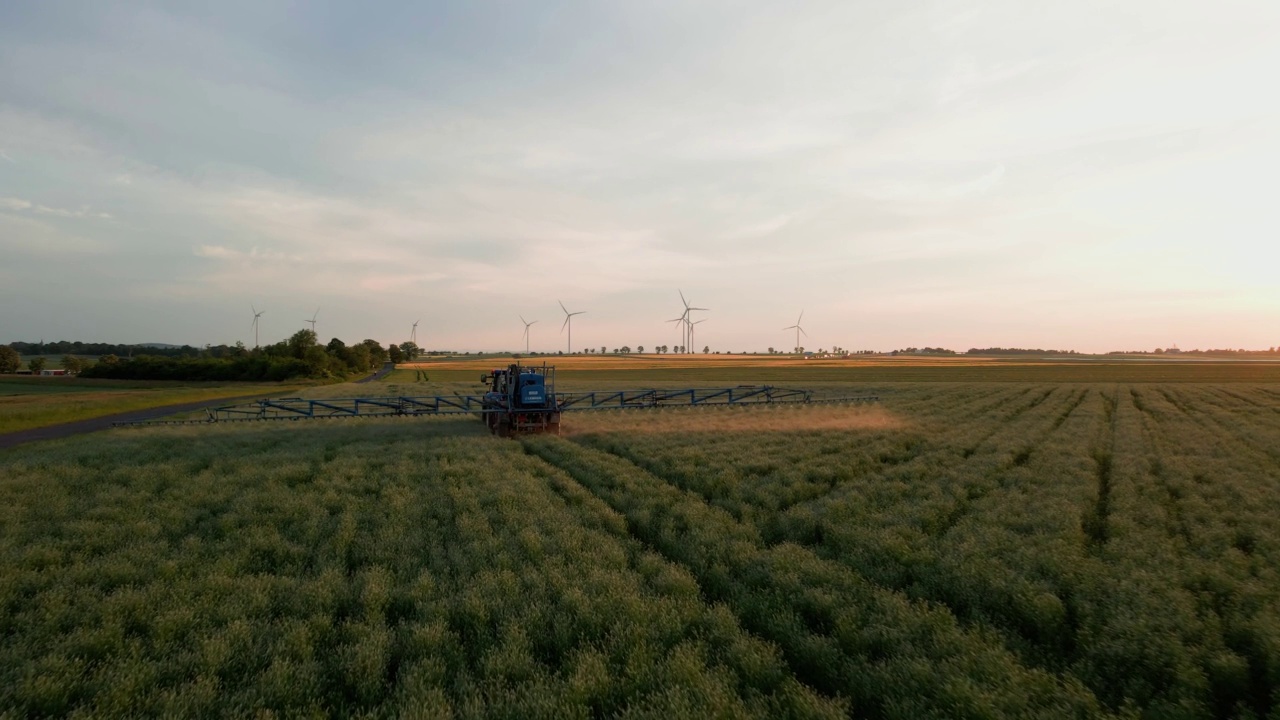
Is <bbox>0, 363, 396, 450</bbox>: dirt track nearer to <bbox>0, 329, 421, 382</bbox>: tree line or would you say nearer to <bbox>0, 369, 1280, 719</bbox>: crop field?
<bbox>0, 369, 1280, 719</bbox>: crop field

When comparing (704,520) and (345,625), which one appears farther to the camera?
(704,520)

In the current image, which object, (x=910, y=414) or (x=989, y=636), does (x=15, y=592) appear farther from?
(x=910, y=414)


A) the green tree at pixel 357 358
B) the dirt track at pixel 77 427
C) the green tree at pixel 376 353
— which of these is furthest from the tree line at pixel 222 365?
the dirt track at pixel 77 427

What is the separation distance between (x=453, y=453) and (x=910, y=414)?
22585 millimetres

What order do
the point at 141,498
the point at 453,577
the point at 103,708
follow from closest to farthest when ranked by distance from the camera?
the point at 103,708
the point at 453,577
the point at 141,498

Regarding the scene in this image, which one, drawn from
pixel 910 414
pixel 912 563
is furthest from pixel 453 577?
pixel 910 414

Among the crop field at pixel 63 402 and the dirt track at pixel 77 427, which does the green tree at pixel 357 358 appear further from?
the dirt track at pixel 77 427

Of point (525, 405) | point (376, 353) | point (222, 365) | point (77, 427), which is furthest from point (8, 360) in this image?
point (525, 405)

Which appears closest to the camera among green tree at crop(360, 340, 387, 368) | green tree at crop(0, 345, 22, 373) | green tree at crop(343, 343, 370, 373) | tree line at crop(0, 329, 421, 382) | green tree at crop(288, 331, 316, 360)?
tree line at crop(0, 329, 421, 382)

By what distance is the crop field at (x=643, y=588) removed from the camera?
5.84 metres

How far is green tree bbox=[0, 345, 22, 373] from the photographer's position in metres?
91.7

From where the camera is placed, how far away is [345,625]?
7086 mm

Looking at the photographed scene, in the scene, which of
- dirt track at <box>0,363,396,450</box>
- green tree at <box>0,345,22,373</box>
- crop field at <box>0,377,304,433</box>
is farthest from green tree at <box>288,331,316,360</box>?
dirt track at <box>0,363,396,450</box>

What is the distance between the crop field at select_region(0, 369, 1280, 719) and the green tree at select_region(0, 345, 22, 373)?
11006 cm
